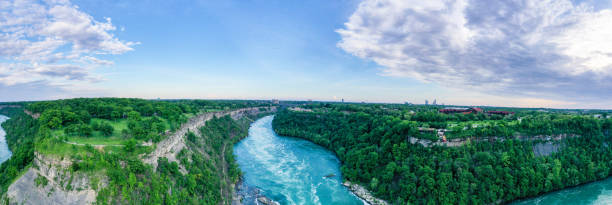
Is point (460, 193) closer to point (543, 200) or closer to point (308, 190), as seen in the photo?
point (543, 200)

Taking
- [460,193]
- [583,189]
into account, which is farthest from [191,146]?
[583,189]

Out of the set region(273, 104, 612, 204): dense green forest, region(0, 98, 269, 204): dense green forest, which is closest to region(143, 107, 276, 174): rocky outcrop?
region(0, 98, 269, 204): dense green forest

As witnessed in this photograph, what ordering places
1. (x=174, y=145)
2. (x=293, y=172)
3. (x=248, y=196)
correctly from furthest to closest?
(x=293, y=172)
(x=174, y=145)
(x=248, y=196)

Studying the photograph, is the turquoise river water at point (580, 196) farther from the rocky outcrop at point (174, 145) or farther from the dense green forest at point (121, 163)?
the rocky outcrop at point (174, 145)

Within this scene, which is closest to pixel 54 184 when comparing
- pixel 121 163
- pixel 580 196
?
pixel 121 163

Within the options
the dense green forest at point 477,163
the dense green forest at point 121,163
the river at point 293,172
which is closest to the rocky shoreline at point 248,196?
the river at point 293,172

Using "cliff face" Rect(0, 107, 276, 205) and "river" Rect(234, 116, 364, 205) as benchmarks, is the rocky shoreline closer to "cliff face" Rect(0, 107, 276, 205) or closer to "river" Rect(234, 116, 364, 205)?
"river" Rect(234, 116, 364, 205)

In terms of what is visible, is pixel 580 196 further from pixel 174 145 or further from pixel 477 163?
pixel 174 145
